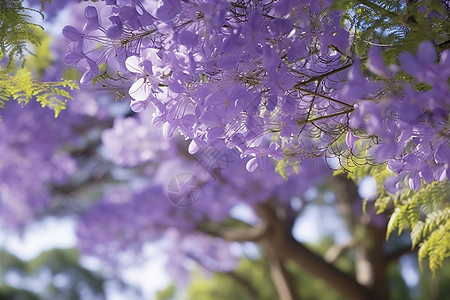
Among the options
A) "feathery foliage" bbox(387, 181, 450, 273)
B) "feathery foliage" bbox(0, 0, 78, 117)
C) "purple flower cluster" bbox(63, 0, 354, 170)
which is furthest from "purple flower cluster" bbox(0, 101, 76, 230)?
"purple flower cluster" bbox(63, 0, 354, 170)

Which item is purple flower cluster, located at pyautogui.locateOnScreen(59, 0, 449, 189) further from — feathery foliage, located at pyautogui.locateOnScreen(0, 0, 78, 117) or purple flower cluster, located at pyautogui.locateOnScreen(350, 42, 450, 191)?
feathery foliage, located at pyautogui.locateOnScreen(0, 0, 78, 117)

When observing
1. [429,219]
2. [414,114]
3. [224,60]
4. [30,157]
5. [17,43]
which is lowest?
[414,114]

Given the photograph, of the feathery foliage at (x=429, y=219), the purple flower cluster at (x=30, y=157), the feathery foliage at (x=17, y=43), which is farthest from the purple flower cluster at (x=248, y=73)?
the purple flower cluster at (x=30, y=157)

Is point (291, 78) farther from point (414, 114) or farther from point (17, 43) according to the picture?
point (17, 43)

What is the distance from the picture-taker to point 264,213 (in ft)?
18.7

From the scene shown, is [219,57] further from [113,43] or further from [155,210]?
[155,210]

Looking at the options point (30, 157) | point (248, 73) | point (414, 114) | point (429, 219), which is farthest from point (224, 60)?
point (30, 157)

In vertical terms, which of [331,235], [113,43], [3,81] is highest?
[331,235]

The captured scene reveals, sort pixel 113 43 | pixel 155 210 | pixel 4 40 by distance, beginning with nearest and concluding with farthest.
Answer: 1. pixel 113 43
2. pixel 4 40
3. pixel 155 210

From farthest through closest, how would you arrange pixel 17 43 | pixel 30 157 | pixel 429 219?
pixel 30 157 → pixel 429 219 → pixel 17 43

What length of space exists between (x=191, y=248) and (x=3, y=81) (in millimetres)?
6312

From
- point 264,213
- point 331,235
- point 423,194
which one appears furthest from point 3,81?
point 331,235

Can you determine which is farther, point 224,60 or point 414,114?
point 224,60

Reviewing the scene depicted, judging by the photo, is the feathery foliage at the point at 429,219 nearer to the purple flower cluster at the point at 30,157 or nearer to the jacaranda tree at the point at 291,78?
the jacaranda tree at the point at 291,78
